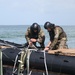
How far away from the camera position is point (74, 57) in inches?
341

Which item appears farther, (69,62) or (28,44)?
(28,44)

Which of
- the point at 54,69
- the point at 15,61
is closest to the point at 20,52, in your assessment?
the point at 15,61

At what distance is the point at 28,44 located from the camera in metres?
10.9

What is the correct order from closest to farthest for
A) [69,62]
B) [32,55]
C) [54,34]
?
[69,62] < [32,55] < [54,34]

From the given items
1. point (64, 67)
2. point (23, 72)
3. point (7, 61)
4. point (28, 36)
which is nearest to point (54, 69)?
point (64, 67)

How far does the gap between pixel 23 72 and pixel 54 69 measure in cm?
90

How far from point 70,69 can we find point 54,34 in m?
1.98

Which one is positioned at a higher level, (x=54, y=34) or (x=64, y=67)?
(x=54, y=34)

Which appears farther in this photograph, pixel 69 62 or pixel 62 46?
pixel 62 46

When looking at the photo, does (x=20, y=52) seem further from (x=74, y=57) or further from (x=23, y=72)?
(x=74, y=57)

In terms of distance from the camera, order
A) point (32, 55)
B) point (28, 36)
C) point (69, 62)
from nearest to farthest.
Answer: point (69, 62) < point (32, 55) < point (28, 36)

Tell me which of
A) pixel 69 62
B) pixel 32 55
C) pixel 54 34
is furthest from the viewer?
pixel 54 34

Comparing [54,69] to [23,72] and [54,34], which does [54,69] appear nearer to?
[23,72]

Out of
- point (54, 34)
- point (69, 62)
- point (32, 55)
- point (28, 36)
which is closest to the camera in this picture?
point (69, 62)
